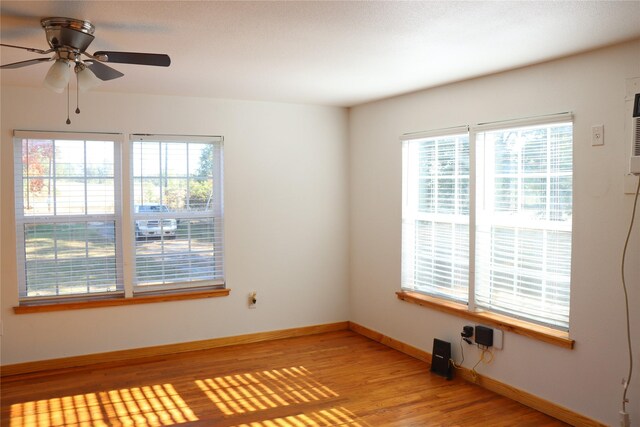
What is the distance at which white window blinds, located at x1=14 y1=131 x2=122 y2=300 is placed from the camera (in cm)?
443

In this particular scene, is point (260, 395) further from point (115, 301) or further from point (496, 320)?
point (496, 320)

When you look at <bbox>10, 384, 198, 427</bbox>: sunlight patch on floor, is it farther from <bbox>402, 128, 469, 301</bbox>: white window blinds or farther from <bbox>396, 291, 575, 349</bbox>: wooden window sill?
<bbox>402, 128, 469, 301</bbox>: white window blinds

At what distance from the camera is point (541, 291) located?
366 centimetres

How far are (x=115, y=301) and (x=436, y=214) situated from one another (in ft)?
9.44

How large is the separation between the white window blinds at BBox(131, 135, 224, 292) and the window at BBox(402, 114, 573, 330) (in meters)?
1.79

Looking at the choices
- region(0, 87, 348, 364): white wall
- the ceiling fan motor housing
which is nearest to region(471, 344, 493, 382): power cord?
region(0, 87, 348, 364): white wall

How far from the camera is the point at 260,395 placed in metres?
3.96

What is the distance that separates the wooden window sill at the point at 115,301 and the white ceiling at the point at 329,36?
1.81 meters

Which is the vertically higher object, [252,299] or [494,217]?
[494,217]

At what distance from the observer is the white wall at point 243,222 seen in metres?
4.43

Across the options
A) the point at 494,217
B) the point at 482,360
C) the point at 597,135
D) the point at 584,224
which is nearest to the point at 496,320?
the point at 482,360

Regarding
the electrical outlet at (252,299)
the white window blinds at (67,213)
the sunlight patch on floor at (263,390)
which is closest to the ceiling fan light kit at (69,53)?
the white window blinds at (67,213)

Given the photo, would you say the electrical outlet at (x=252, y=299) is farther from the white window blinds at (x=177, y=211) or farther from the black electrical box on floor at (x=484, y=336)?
the black electrical box on floor at (x=484, y=336)

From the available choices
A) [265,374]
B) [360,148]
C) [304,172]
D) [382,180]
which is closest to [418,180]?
[382,180]
